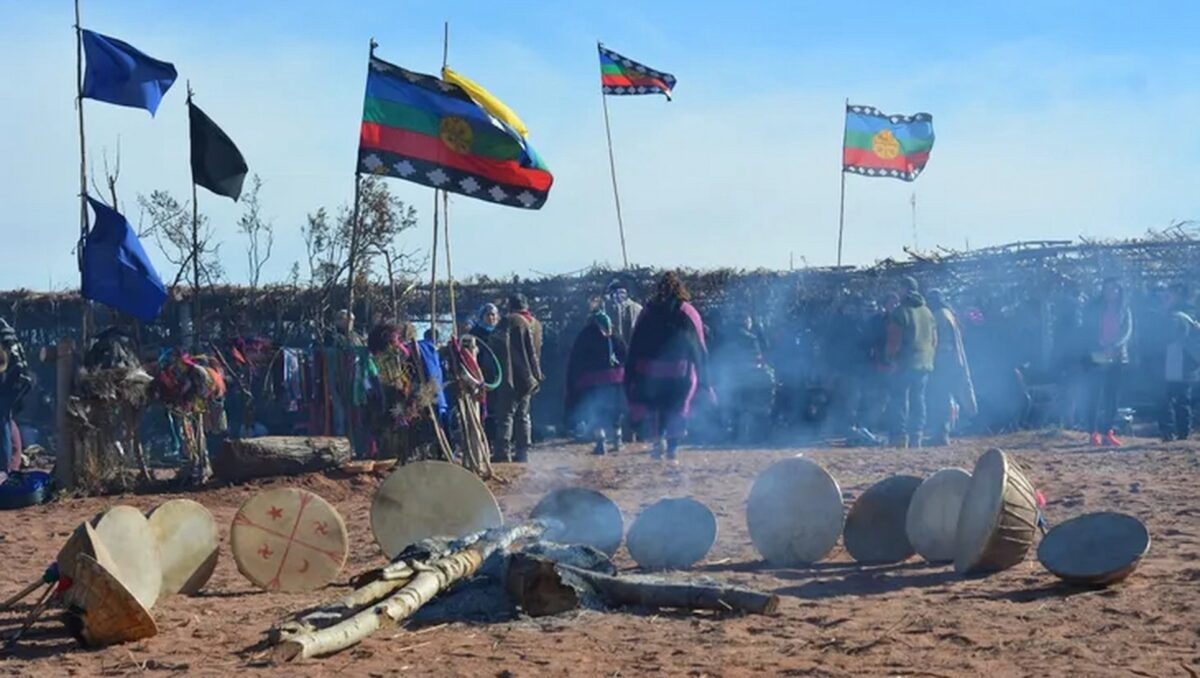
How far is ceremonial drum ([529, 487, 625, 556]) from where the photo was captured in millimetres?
10180

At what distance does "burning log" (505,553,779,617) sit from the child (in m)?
10.3

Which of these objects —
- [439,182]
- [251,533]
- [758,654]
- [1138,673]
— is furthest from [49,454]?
[1138,673]

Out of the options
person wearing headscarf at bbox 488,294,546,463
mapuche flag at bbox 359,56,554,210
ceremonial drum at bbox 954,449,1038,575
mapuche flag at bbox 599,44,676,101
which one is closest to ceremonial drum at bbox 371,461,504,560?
ceremonial drum at bbox 954,449,1038,575

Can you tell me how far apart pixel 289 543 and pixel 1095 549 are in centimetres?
483

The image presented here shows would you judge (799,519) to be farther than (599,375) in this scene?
No

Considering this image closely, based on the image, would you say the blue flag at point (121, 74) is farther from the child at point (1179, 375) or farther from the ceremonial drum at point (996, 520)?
the child at point (1179, 375)

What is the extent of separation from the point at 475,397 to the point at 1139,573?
8.06 metres

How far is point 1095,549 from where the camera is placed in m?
8.60

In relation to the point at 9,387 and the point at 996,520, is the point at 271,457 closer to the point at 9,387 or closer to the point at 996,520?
the point at 9,387

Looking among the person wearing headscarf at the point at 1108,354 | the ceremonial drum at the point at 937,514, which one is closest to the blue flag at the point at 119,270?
the ceremonial drum at the point at 937,514

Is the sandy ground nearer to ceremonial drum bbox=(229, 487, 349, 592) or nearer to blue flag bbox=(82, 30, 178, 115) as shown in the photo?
ceremonial drum bbox=(229, 487, 349, 592)

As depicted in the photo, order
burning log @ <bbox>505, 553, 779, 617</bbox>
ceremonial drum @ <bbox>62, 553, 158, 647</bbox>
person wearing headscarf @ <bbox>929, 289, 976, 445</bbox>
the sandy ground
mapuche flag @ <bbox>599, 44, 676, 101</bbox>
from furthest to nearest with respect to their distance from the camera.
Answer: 1. mapuche flag @ <bbox>599, 44, 676, 101</bbox>
2. person wearing headscarf @ <bbox>929, 289, 976, 445</bbox>
3. burning log @ <bbox>505, 553, 779, 617</bbox>
4. ceremonial drum @ <bbox>62, 553, 158, 647</bbox>
5. the sandy ground

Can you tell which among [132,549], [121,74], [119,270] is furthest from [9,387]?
[132,549]

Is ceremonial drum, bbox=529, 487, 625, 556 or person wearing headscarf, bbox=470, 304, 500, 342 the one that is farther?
person wearing headscarf, bbox=470, 304, 500, 342
